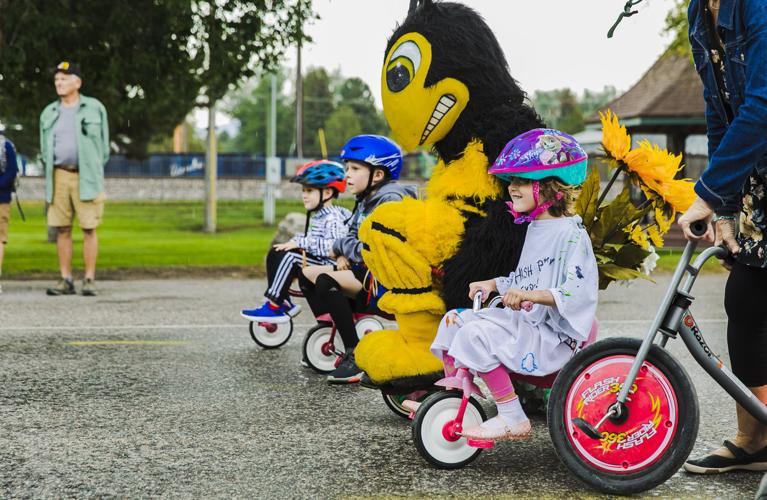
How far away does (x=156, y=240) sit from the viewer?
19.6 meters

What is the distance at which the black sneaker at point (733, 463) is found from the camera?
12.1ft

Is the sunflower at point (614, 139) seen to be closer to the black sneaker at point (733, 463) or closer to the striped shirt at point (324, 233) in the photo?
the black sneaker at point (733, 463)

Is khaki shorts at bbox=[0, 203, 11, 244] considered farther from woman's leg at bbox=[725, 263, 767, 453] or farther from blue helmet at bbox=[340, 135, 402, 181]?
woman's leg at bbox=[725, 263, 767, 453]

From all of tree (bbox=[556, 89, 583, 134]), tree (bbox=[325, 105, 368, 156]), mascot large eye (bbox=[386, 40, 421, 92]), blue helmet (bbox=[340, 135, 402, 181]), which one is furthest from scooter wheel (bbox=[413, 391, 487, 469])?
tree (bbox=[325, 105, 368, 156])

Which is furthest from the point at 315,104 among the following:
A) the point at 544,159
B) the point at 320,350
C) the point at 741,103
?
the point at 741,103

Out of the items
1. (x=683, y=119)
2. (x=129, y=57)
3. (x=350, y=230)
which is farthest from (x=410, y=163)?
(x=350, y=230)

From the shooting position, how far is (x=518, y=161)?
3.74 metres

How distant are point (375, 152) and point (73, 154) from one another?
15.7ft

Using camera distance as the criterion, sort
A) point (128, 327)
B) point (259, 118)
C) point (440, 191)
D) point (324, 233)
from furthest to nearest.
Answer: point (259, 118) < point (128, 327) < point (324, 233) < point (440, 191)

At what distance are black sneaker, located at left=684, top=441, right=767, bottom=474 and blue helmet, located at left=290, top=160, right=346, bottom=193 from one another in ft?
10.1

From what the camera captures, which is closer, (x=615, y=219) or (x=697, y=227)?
(x=697, y=227)

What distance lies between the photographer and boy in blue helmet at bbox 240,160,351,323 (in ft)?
19.8

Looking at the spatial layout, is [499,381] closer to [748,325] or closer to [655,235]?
[748,325]

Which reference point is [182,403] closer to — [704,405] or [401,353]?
[401,353]
